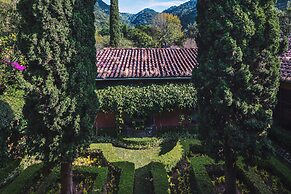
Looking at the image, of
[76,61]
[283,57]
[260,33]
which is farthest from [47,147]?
[283,57]

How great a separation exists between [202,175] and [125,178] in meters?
2.51

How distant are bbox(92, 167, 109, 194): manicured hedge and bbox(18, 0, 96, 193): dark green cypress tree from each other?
129cm

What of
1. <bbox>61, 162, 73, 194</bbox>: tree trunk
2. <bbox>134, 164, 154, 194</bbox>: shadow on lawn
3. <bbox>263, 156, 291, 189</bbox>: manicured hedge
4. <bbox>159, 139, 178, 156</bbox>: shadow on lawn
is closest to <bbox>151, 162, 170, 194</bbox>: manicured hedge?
<bbox>134, 164, 154, 194</bbox>: shadow on lawn

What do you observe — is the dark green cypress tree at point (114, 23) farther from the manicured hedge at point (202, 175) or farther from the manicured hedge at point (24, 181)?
the manicured hedge at point (202, 175)

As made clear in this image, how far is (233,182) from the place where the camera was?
281 inches

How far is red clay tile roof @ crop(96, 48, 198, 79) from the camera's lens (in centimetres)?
1388

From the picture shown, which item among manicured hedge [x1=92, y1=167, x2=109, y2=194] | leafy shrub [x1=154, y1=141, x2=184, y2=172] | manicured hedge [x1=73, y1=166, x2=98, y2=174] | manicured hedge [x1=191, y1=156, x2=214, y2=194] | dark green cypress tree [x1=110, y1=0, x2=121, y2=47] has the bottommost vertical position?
manicured hedge [x1=73, y1=166, x2=98, y2=174]

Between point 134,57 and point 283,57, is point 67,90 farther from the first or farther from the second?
point 134,57

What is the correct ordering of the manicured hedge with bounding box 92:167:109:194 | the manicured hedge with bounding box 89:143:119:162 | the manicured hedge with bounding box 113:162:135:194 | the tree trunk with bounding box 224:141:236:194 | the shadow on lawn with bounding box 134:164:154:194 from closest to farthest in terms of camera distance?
1. the tree trunk with bounding box 224:141:236:194
2. the manicured hedge with bounding box 92:167:109:194
3. the manicured hedge with bounding box 113:162:135:194
4. the shadow on lawn with bounding box 134:164:154:194
5. the manicured hedge with bounding box 89:143:119:162

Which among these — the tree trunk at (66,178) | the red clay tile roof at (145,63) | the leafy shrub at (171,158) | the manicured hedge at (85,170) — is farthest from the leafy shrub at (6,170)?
→ the red clay tile roof at (145,63)

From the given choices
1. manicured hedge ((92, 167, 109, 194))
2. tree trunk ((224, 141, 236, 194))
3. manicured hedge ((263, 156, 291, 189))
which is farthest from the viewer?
manicured hedge ((263, 156, 291, 189))

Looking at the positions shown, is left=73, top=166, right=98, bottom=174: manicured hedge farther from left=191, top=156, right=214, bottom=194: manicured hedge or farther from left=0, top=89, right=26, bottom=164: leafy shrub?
left=191, top=156, right=214, bottom=194: manicured hedge

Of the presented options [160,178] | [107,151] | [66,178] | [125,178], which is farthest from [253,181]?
[107,151]

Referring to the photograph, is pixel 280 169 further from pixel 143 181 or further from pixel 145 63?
pixel 145 63
